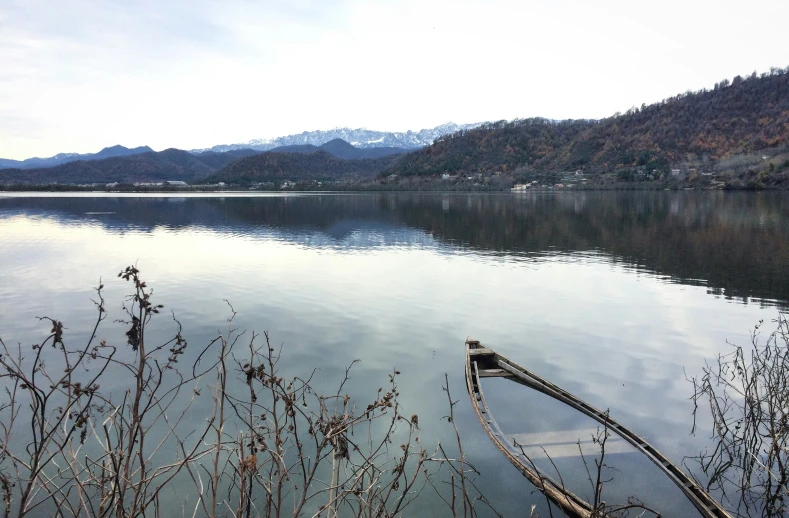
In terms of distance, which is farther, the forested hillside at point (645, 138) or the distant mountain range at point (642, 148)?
the forested hillside at point (645, 138)

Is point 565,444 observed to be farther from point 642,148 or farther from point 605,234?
point 642,148

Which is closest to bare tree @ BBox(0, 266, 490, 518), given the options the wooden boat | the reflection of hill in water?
the wooden boat

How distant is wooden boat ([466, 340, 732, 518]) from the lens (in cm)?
562

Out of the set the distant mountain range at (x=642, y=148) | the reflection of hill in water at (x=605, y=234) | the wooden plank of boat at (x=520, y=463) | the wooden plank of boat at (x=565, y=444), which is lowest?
the wooden plank of boat at (x=565, y=444)

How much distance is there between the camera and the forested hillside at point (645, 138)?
13062 centimetres

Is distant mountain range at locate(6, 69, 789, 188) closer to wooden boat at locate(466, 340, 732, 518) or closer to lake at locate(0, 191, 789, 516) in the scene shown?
lake at locate(0, 191, 789, 516)

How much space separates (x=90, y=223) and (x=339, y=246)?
2929cm

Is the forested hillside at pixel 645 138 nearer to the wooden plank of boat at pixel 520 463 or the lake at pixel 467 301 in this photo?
the lake at pixel 467 301

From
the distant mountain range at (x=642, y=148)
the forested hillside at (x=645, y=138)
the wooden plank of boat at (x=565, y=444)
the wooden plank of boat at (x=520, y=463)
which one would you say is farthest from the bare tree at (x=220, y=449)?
the forested hillside at (x=645, y=138)

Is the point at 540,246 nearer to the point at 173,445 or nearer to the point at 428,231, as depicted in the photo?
the point at 428,231

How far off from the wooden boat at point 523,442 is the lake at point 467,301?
12.6 inches

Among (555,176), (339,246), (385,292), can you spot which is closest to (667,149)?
(555,176)

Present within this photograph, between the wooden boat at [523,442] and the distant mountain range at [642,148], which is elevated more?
the distant mountain range at [642,148]

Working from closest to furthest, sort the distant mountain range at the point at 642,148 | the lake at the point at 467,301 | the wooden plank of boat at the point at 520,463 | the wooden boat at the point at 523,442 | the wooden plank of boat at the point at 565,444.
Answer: the wooden plank of boat at the point at 520,463, the wooden boat at the point at 523,442, the wooden plank of boat at the point at 565,444, the lake at the point at 467,301, the distant mountain range at the point at 642,148
